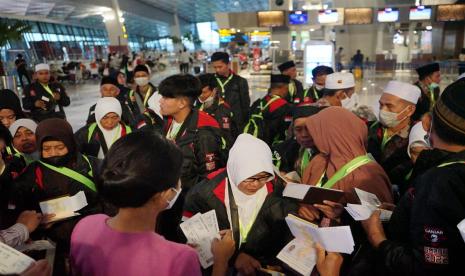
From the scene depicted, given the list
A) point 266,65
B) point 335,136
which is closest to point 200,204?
point 335,136

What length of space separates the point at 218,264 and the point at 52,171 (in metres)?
1.23

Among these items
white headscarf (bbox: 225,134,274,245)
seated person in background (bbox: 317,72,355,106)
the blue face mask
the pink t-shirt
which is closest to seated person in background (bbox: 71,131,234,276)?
the pink t-shirt

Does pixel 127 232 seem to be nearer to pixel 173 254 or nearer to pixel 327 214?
pixel 173 254

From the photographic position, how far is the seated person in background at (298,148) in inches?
105

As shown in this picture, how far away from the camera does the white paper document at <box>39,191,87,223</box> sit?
2096 millimetres

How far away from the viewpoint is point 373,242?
5.26ft

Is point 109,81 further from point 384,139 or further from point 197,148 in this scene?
point 384,139

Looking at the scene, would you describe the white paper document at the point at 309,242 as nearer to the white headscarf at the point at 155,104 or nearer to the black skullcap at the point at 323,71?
the white headscarf at the point at 155,104

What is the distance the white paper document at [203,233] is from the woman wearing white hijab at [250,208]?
206 mm

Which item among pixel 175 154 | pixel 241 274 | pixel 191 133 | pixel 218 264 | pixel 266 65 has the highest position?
pixel 175 154

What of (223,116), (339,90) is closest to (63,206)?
(223,116)

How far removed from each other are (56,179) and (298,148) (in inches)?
72.5

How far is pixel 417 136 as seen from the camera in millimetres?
2658

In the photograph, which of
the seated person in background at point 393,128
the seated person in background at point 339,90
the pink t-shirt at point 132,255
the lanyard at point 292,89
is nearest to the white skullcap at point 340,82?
the seated person in background at point 339,90
